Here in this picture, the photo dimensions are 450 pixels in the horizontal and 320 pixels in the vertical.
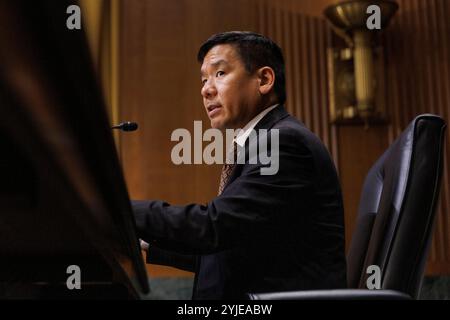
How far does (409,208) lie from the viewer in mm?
697

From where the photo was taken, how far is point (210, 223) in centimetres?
75

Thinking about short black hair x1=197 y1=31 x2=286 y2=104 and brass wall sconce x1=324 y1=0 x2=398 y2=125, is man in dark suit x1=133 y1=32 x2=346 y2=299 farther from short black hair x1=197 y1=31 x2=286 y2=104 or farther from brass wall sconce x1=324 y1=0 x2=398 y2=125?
brass wall sconce x1=324 y1=0 x2=398 y2=125

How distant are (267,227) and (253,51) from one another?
364 millimetres

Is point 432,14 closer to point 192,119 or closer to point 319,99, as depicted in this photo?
point 319,99

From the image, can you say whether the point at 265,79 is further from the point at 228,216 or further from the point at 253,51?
the point at 228,216

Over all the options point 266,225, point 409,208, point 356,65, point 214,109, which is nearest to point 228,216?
point 266,225

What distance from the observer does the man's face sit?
1.00 metres

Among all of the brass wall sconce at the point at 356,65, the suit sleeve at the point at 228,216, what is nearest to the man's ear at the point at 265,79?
the suit sleeve at the point at 228,216

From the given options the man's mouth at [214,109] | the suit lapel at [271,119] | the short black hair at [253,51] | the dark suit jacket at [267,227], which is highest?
the short black hair at [253,51]

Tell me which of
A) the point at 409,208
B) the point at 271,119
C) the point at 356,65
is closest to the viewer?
the point at 409,208

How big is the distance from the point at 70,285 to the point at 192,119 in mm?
1207

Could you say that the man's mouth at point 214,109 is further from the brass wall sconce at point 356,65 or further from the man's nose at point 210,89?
the brass wall sconce at point 356,65

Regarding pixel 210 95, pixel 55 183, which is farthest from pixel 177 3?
pixel 55 183

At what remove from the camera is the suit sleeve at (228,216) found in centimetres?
74
